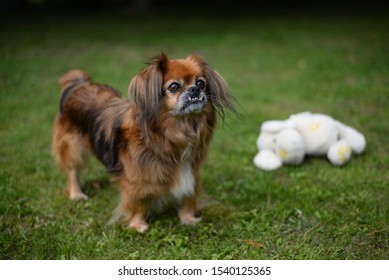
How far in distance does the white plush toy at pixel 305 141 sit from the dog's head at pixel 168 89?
4.46 feet

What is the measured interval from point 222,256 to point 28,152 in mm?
2799

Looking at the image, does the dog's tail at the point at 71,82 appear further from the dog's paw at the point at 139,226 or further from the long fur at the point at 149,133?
the dog's paw at the point at 139,226

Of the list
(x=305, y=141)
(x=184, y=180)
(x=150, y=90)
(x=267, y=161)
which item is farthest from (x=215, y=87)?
(x=305, y=141)

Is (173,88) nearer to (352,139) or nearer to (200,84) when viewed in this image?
(200,84)

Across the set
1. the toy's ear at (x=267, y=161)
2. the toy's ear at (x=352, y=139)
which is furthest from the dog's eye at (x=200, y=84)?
the toy's ear at (x=352, y=139)

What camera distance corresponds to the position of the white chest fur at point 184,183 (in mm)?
3279

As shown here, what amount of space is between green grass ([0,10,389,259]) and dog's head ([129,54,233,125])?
3.35 feet

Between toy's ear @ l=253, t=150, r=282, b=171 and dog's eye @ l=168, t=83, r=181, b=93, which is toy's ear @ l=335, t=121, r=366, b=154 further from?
dog's eye @ l=168, t=83, r=181, b=93

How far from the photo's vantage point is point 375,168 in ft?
13.8

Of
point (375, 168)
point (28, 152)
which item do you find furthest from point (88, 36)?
point (375, 168)

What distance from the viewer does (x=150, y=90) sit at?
2.93 meters

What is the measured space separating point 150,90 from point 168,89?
138mm

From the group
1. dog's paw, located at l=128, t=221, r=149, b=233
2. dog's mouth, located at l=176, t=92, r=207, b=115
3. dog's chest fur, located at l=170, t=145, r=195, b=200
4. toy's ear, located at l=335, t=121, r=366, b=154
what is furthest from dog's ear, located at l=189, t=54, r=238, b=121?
toy's ear, located at l=335, t=121, r=366, b=154

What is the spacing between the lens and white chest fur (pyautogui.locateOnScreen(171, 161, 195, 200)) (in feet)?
10.8
